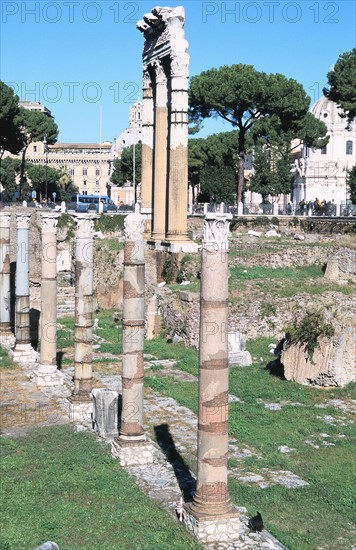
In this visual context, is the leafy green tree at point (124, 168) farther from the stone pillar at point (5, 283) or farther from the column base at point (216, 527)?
the column base at point (216, 527)

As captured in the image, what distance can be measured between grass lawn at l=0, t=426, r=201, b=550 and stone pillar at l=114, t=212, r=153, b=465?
0.40 meters

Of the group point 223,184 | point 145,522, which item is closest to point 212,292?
point 145,522

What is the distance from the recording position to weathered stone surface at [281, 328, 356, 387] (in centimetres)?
1616

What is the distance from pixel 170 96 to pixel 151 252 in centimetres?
482

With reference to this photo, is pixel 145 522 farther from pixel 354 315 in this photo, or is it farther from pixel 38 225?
pixel 38 225

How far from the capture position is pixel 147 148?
2709cm

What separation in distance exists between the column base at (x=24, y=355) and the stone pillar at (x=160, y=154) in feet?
25.5

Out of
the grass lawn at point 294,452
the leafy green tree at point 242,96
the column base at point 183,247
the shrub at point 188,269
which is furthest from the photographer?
the leafy green tree at point 242,96

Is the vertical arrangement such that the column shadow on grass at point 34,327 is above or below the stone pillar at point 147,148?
below

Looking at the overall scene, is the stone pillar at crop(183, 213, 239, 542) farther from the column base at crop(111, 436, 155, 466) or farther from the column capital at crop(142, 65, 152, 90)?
the column capital at crop(142, 65, 152, 90)

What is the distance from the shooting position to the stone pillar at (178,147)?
24375 mm

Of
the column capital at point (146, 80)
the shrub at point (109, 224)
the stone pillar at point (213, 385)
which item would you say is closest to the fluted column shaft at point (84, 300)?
the stone pillar at point (213, 385)

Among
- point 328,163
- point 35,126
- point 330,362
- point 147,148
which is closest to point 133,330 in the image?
point 330,362

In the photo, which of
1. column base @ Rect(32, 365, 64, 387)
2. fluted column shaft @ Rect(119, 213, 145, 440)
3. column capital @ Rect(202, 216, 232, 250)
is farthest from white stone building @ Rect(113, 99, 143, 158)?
column capital @ Rect(202, 216, 232, 250)
